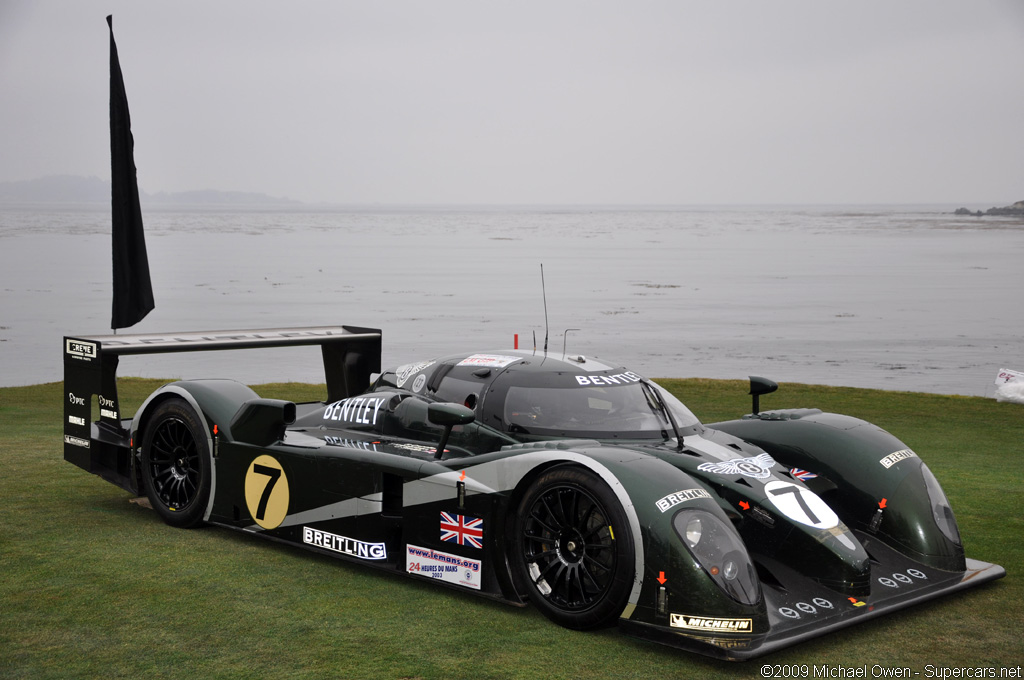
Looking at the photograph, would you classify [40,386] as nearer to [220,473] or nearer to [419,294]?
[220,473]

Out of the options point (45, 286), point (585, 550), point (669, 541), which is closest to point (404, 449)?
point (585, 550)

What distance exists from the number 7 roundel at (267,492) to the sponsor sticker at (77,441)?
77.3 inches

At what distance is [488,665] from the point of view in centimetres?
488

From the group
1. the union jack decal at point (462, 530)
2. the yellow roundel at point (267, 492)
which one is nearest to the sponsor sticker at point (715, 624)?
the union jack decal at point (462, 530)

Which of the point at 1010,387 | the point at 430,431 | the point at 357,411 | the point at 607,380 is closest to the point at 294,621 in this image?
the point at 430,431

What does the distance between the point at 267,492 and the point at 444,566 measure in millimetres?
1701

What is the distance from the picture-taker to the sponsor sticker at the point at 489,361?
705 cm

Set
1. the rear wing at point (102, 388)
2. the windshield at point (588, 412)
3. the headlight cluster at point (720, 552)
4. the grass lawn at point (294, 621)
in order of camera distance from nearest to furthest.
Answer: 1. the grass lawn at point (294, 621)
2. the headlight cluster at point (720, 552)
3. the windshield at point (588, 412)
4. the rear wing at point (102, 388)

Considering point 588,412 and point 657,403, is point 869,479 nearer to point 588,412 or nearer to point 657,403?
point 657,403

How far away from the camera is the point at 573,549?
18.0 feet

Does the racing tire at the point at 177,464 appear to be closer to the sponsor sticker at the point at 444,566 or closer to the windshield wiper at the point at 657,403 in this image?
the sponsor sticker at the point at 444,566

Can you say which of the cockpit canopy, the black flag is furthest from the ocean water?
the black flag

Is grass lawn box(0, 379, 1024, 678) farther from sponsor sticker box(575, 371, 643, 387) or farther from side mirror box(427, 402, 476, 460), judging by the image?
sponsor sticker box(575, 371, 643, 387)

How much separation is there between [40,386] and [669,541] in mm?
14878
